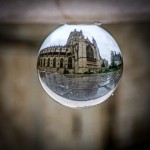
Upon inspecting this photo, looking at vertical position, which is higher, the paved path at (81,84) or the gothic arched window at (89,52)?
the gothic arched window at (89,52)

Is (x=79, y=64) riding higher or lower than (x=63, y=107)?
higher

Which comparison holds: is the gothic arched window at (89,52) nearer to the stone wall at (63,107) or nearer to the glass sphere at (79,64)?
the glass sphere at (79,64)

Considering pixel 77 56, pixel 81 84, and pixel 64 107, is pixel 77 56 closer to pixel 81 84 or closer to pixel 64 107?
pixel 81 84

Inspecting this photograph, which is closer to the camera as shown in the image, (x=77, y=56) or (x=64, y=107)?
(x=77, y=56)

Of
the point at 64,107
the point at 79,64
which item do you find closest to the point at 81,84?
the point at 79,64

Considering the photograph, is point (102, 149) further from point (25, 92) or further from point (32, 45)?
point (32, 45)

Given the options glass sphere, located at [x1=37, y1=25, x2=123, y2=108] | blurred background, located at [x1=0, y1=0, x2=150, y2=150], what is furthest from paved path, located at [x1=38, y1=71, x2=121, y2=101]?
blurred background, located at [x1=0, y1=0, x2=150, y2=150]

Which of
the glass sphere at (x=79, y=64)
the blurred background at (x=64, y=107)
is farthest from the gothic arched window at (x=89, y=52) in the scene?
the blurred background at (x=64, y=107)
